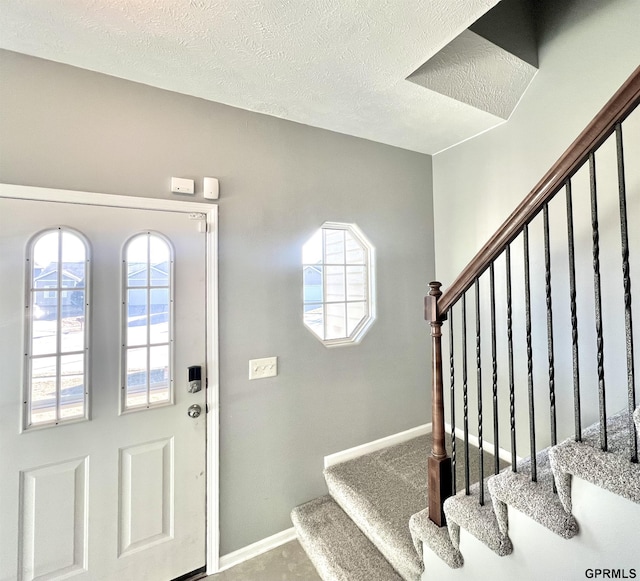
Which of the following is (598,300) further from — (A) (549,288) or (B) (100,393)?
(B) (100,393)

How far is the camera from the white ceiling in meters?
1.20

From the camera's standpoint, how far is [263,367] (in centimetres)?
191

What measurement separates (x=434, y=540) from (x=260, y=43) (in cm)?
226

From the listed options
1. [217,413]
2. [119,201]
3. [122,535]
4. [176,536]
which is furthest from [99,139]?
[176,536]

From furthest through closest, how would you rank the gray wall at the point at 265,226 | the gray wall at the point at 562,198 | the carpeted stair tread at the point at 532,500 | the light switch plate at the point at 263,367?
1. the light switch plate at the point at 263,367
2. the gray wall at the point at 562,198
3. the gray wall at the point at 265,226
4. the carpeted stair tread at the point at 532,500

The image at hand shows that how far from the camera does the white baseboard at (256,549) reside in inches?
69.2

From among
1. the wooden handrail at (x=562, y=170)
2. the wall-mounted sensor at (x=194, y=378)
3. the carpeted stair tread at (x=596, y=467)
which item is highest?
the wooden handrail at (x=562, y=170)

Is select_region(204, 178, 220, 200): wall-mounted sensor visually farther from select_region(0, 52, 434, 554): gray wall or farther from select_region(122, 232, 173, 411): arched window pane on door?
select_region(122, 232, 173, 411): arched window pane on door

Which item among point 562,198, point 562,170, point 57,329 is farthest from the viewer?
point 562,198

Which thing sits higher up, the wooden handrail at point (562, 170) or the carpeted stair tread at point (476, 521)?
the wooden handrail at point (562, 170)

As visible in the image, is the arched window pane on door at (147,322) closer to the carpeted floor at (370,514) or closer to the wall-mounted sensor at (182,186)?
the wall-mounted sensor at (182,186)

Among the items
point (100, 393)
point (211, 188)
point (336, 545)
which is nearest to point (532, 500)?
point (336, 545)

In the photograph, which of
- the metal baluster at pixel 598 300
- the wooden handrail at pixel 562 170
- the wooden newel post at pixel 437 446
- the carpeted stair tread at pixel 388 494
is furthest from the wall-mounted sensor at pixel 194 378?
the metal baluster at pixel 598 300

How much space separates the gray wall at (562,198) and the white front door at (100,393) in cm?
200
